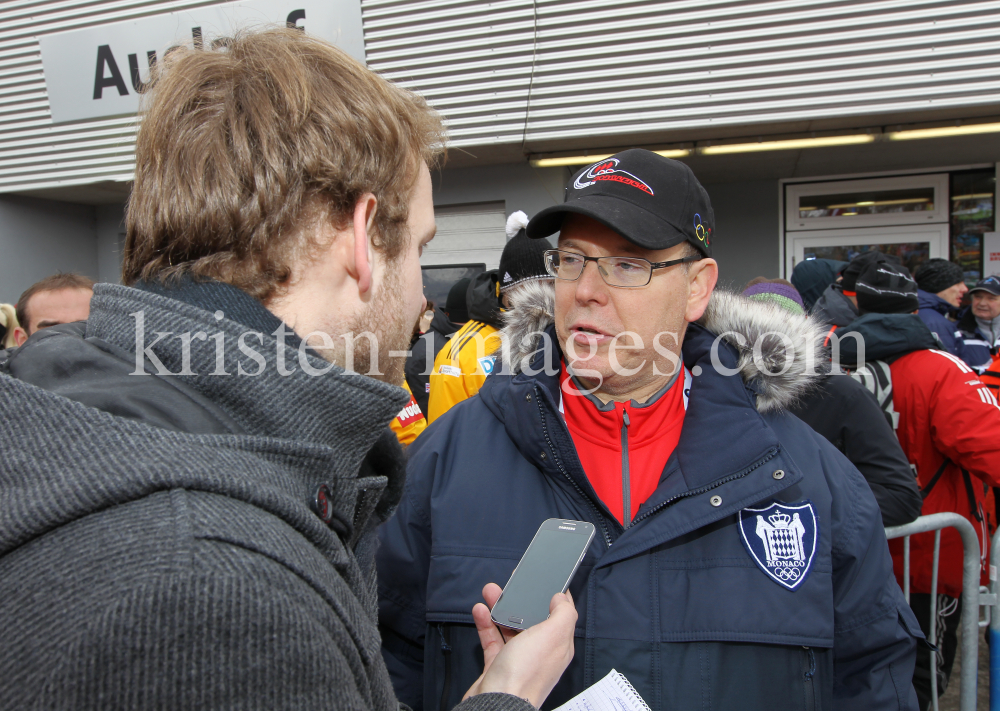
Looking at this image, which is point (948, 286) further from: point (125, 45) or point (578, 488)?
point (125, 45)

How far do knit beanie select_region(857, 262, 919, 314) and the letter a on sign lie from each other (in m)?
8.45

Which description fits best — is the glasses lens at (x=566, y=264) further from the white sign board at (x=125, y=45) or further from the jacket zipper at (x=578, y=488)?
the white sign board at (x=125, y=45)

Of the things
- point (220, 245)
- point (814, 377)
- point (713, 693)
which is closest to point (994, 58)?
point (814, 377)

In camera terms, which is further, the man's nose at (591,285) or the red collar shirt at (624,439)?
the man's nose at (591,285)

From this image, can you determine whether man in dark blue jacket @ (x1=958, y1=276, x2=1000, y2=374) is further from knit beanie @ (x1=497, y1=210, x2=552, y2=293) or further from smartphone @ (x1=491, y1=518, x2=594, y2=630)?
smartphone @ (x1=491, y1=518, x2=594, y2=630)

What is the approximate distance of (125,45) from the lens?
24.7ft

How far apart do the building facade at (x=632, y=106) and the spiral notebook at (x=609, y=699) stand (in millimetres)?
5126

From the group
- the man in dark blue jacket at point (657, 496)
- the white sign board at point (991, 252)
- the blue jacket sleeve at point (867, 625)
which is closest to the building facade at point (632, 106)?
the white sign board at point (991, 252)

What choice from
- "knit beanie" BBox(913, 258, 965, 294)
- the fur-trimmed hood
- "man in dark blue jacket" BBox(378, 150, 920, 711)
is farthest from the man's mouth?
"knit beanie" BBox(913, 258, 965, 294)

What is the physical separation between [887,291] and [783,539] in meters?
2.62

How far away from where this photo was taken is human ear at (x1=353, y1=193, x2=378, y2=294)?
1.08 m

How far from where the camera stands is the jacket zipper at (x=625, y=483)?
166 cm

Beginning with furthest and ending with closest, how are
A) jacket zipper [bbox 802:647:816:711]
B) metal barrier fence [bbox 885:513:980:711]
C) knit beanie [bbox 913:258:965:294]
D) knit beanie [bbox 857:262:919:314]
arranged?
1. knit beanie [bbox 913:258:965:294]
2. knit beanie [bbox 857:262:919:314]
3. metal barrier fence [bbox 885:513:980:711]
4. jacket zipper [bbox 802:647:816:711]

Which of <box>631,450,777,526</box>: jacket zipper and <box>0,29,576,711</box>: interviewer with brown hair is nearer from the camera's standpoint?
<box>0,29,576,711</box>: interviewer with brown hair
